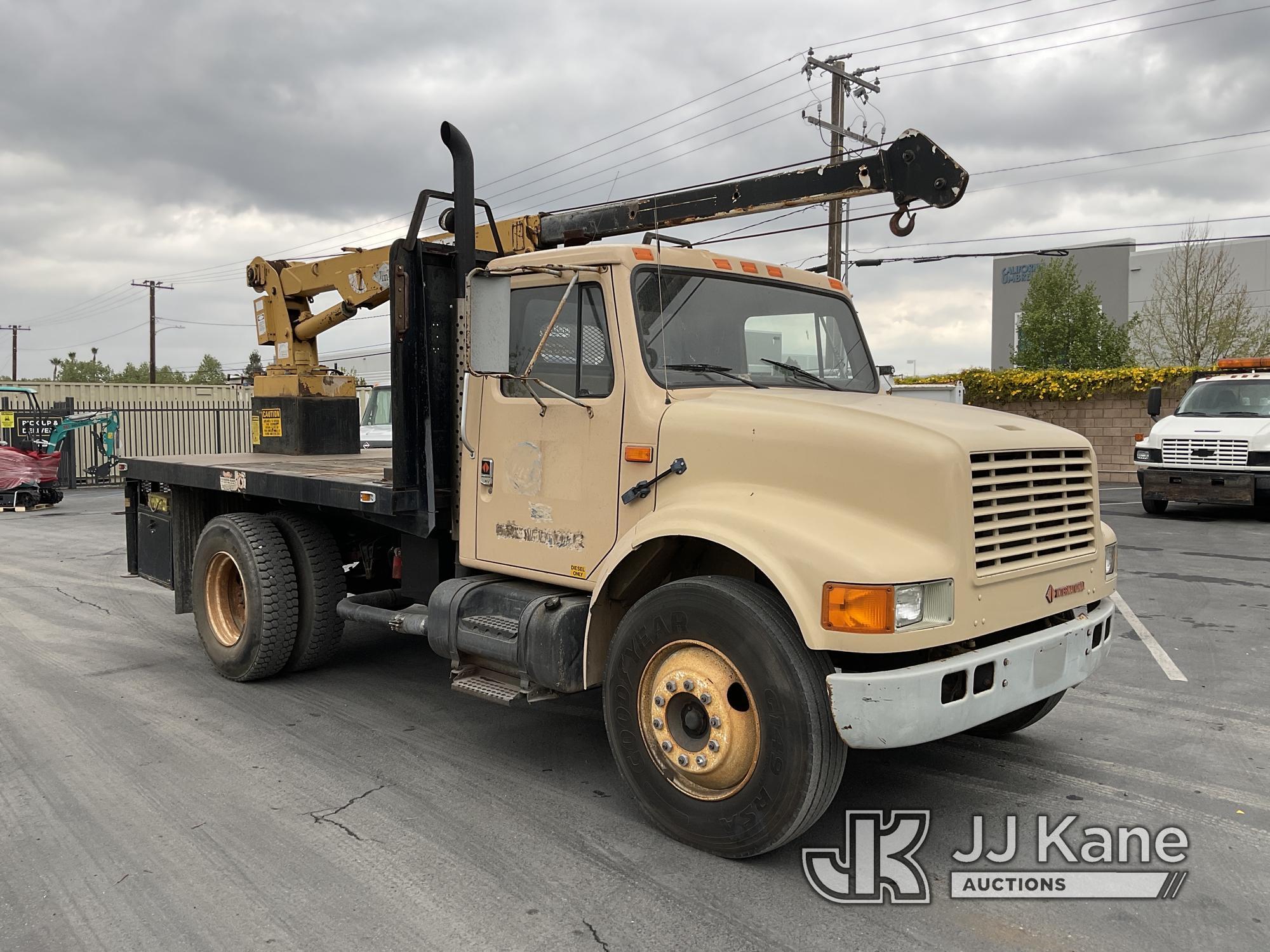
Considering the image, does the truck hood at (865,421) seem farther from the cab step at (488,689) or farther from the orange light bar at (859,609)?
the cab step at (488,689)

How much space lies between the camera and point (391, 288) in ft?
17.0

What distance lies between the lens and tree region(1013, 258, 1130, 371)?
35.0 m

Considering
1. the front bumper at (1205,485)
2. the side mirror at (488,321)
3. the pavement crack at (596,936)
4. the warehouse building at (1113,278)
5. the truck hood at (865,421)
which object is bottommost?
the pavement crack at (596,936)

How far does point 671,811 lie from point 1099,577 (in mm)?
2143

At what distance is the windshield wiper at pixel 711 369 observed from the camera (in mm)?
4379

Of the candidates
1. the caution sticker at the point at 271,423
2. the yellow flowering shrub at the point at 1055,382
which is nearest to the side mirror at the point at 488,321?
the caution sticker at the point at 271,423

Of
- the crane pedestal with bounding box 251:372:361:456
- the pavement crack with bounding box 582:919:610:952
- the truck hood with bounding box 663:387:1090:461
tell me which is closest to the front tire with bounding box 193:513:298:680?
the crane pedestal with bounding box 251:372:361:456

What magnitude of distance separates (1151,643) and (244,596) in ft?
21.3

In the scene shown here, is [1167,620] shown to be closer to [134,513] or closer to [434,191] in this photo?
[434,191]

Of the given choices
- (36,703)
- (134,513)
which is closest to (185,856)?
(36,703)

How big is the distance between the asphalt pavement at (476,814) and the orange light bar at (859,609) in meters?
0.99

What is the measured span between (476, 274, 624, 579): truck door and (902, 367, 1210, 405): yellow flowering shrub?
20284 millimetres

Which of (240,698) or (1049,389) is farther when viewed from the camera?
(1049,389)

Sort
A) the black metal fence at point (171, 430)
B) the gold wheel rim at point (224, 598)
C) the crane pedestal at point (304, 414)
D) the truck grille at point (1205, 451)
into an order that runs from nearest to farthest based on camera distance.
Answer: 1. the gold wheel rim at point (224, 598)
2. the crane pedestal at point (304, 414)
3. the truck grille at point (1205, 451)
4. the black metal fence at point (171, 430)
